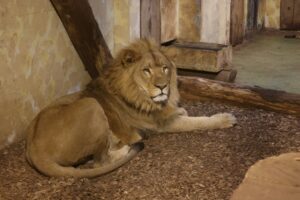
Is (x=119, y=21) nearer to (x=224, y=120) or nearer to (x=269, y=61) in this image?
(x=224, y=120)

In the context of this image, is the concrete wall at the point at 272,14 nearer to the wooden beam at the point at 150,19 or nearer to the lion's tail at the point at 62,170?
the wooden beam at the point at 150,19

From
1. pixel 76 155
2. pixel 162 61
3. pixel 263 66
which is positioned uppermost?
pixel 162 61

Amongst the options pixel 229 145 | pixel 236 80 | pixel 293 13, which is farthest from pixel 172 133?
pixel 293 13

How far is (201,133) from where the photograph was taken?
438 centimetres

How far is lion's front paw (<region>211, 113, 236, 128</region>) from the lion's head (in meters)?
0.51

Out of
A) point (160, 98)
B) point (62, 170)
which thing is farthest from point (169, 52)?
point (62, 170)

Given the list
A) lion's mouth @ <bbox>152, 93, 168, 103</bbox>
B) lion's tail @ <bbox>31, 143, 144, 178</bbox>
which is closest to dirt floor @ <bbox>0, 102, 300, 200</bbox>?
lion's tail @ <bbox>31, 143, 144, 178</bbox>

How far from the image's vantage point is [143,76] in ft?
13.3

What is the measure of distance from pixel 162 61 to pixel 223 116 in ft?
2.68

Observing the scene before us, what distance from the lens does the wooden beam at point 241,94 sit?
184 inches

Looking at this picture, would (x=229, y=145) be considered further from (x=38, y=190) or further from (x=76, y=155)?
(x=38, y=190)

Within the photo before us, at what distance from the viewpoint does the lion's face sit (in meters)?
4.03

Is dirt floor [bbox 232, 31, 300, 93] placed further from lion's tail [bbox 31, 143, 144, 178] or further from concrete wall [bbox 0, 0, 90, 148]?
lion's tail [bbox 31, 143, 144, 178]

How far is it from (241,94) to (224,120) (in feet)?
1.85
